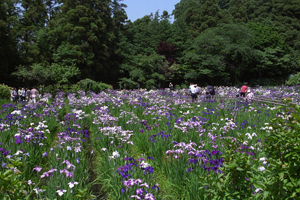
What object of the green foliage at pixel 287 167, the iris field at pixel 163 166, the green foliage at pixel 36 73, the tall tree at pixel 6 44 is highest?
the tall tree at pixel 6 44

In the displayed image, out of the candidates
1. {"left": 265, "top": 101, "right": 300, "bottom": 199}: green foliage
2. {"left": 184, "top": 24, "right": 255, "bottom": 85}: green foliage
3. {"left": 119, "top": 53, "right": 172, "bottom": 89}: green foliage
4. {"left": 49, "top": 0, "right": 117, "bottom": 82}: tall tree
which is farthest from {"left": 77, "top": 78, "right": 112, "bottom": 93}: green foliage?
{"left": 265, "top": 101, "right": 300, "bottom": 199}: green foliage

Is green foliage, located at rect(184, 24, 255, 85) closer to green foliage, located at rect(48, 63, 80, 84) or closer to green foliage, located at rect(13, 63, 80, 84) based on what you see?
green foliage, located at rect(48, 63, 80, 84)

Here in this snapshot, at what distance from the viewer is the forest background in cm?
2509

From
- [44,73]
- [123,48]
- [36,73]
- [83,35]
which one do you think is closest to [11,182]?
[44,73]

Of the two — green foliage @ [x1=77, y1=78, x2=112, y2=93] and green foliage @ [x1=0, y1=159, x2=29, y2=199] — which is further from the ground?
green foliage @ [x1=77, y1=78, x2=112, y2=93]

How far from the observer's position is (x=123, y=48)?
107 feet

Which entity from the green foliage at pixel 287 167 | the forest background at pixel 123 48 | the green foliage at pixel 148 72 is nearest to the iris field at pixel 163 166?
the green foliage at pixel 287 167

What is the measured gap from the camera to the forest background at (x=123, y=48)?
25094 millimetres

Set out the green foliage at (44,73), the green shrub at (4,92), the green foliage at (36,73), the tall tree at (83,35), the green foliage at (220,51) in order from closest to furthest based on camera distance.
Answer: the green shrub at (4,92) → the green foliage at (36,73) → the green foliage at (44,73) → the tall tree at (83,35) → the green foliage at (220,51)

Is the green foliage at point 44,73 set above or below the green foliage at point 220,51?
below

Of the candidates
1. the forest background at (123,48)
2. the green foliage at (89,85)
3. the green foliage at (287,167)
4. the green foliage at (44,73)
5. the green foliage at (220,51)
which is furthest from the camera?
the green foliage at (220,51)

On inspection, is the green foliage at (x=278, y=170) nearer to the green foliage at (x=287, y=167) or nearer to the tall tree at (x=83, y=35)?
the green foliage at (x=287, y=167)

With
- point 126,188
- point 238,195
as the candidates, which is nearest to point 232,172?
point 238,195

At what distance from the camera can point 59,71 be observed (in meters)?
22.3
